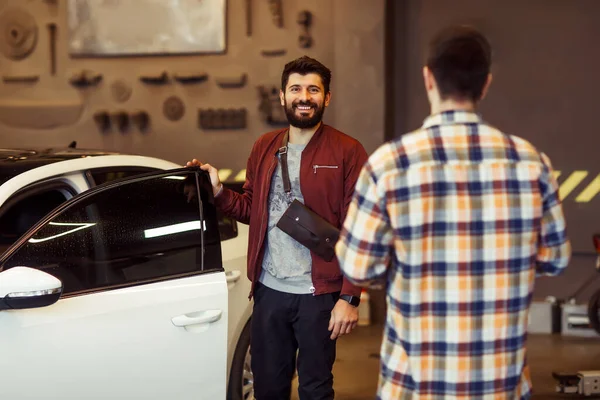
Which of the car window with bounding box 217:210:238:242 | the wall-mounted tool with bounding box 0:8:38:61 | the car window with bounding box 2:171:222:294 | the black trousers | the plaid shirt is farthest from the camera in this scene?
the wall-mounted tool with bounding box 0:8:38:61

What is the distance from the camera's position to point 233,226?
4.44 metres

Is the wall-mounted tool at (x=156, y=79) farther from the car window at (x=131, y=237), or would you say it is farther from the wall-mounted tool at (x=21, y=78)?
the car window at (x=131, y=237)

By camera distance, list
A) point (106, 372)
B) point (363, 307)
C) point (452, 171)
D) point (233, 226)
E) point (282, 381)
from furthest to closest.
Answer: point (363, 307)
point (233, 226)
point (282, 381)
point (106, 372)
point (452, 171)

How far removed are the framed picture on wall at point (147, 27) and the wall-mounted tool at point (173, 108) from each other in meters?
0.37

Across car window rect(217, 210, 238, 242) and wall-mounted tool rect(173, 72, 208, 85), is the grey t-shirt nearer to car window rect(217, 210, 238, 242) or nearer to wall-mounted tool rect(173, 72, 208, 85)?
car window rect(217, 210, 238, 242)

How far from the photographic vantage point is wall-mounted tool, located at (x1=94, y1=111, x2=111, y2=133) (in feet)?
25.2

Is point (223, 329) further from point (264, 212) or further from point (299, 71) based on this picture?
point (299, 71)

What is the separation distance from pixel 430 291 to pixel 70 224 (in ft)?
5.24

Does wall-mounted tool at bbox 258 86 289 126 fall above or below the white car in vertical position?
above

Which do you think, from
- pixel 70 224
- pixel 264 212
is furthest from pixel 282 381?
pixel 70 224

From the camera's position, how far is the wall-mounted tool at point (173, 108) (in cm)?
765

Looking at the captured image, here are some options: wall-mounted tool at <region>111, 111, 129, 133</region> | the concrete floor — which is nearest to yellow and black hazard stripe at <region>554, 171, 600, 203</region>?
the concrete floor

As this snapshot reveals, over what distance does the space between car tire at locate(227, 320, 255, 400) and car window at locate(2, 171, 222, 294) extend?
65cm

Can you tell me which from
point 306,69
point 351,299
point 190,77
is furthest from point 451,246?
point 190,77
